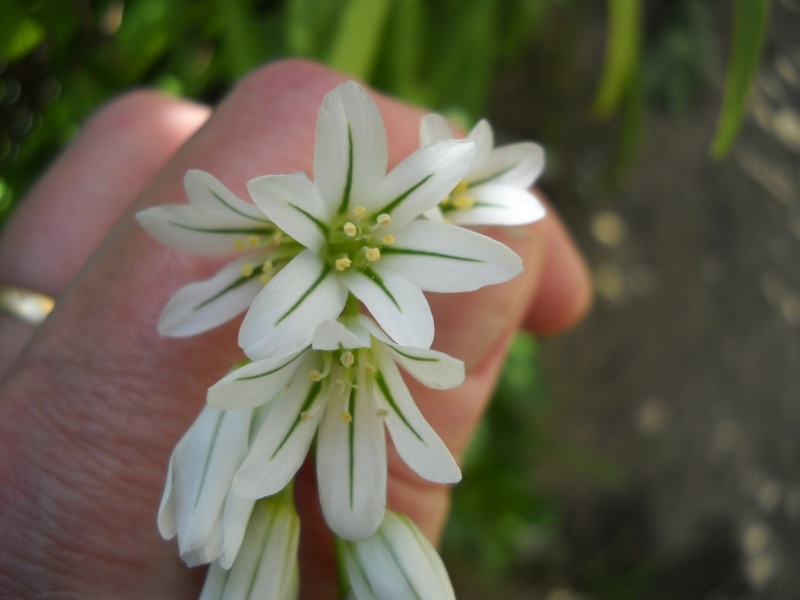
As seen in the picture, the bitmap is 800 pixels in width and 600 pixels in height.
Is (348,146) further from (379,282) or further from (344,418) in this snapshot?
(344,418)

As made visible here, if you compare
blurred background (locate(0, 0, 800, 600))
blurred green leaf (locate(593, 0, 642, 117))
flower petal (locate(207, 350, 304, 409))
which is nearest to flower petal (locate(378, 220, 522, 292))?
flower petal (locate(207, 350, 304, 409))

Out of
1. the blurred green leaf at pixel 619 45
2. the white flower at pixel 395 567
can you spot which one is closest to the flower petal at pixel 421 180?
the white flower at pixel 395 567

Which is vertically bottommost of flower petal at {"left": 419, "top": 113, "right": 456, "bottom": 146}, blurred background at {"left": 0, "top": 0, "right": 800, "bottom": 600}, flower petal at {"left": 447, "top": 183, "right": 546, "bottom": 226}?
blurred background at {"left": 0, "top": 0, "right": 800, "bottom": 600}

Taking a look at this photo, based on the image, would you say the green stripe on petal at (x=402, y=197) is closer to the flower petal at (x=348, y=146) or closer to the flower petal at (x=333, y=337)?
the flower petal at (x=348, y=146)

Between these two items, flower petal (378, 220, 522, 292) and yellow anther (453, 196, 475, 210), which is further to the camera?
yellow anther (453, 196, 475, 210)

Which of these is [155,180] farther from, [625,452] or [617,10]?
[625,452]

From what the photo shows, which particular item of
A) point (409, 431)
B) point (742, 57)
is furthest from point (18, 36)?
point (742, 57)

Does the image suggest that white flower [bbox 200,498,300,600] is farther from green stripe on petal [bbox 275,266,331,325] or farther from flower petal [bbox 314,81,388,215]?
flower petal [bbox 314,81,388,215]
